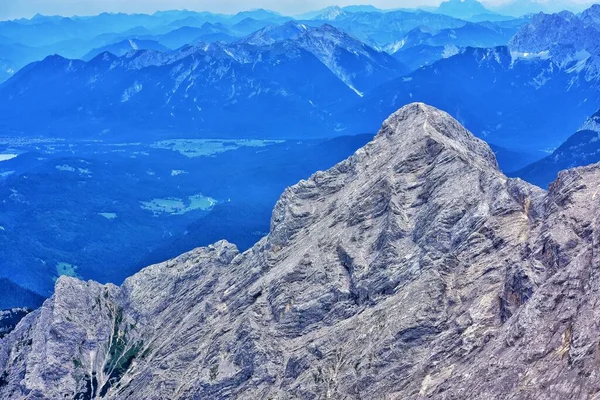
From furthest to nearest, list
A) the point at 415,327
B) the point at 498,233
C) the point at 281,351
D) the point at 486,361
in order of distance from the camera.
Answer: the point at 281,351 → the point at 498,233 → the point at 415,327 → the point at 486,361

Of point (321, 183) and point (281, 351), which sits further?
point (321, 183)

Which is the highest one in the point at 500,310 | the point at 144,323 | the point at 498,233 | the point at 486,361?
the point at 144,323

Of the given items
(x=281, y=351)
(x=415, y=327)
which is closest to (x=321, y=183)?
(x=281, y=351)

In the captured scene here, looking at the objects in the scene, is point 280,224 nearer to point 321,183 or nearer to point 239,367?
point 321,183

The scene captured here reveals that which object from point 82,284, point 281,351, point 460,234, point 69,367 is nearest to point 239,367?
point 281,351

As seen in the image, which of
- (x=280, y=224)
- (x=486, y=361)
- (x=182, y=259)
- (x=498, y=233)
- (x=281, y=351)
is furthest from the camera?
(x=182, y=259)

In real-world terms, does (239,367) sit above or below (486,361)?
above

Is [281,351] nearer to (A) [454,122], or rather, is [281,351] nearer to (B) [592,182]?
(B) [592,182]
